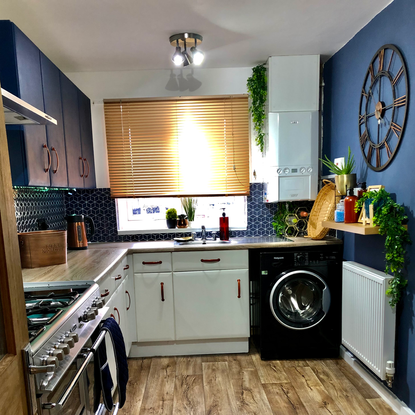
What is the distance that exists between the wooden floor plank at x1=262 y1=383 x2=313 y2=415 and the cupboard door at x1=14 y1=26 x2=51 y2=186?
2.01 m

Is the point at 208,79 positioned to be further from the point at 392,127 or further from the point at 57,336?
the point at 57,336

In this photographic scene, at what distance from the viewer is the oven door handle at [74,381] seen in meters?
0.92

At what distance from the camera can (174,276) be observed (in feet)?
8.29

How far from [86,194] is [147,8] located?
1.76m

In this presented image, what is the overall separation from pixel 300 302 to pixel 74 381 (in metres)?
1.91

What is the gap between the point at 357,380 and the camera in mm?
2201

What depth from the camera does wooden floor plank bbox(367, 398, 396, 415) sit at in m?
1.87

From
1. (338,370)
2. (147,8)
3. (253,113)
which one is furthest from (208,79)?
(338,370)

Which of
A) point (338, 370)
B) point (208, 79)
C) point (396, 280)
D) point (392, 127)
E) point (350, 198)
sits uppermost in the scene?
point (208, 79)

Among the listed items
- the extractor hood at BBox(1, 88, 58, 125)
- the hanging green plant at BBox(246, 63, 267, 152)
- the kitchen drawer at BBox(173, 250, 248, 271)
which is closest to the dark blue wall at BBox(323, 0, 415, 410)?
the hanging green plant at BBox(246, 63, 267, 152)

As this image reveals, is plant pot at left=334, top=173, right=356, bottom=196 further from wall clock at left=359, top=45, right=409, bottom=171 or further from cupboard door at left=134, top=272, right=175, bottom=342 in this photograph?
cupboard door at left=134, top=272, right=175, bottom=342

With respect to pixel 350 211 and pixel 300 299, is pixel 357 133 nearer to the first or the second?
pixel 350 211

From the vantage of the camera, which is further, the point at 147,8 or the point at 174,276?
the point at 174,276

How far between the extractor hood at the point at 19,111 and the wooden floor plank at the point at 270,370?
7.25ft
